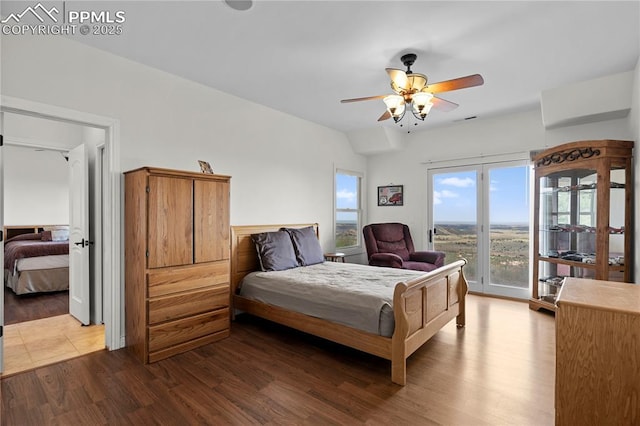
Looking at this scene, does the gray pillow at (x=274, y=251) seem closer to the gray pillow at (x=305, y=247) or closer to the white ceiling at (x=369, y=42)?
the gray pillow at (x=305, y=247)

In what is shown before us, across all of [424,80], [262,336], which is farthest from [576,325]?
[262,336]

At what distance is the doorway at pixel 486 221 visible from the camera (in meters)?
4.69

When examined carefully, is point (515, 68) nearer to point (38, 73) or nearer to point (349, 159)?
point (349, 159)

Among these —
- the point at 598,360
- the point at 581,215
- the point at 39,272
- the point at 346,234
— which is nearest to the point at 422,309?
the point at 598,360

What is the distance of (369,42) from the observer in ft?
8.75

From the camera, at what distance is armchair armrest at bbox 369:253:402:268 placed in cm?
454

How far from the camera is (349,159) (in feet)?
19.2

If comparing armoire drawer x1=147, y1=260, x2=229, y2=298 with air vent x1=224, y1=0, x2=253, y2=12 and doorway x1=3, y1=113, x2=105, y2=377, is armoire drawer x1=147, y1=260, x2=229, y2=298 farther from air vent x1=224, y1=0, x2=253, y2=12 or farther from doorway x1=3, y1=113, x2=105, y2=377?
air vent x1=224, y1=0, x2=253, y2=12

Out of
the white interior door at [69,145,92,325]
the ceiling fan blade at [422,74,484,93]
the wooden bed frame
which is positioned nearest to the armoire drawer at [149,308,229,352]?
the wooden bed frame

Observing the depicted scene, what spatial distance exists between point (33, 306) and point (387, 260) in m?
4.85

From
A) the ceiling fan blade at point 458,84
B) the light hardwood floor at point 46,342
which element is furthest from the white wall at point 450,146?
the light hardwood floor at point 46,342

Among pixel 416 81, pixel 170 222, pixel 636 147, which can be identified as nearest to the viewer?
pixel 416 81

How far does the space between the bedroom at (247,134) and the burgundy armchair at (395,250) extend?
1.40 feet

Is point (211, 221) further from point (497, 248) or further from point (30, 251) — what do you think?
point (497, 248)
